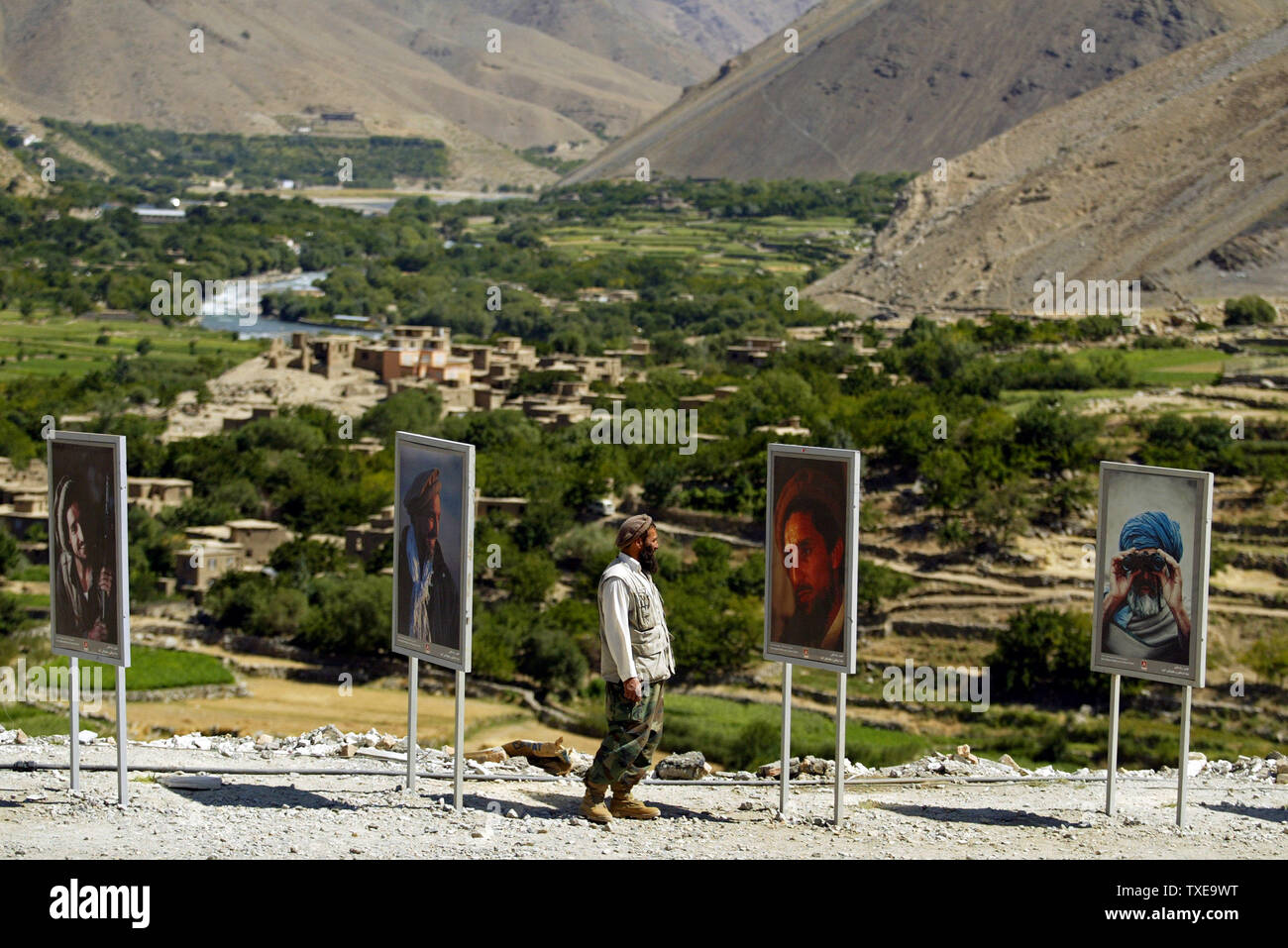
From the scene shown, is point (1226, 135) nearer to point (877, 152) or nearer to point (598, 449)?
point (598, 449)

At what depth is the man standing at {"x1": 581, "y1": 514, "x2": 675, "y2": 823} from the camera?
7.00 m

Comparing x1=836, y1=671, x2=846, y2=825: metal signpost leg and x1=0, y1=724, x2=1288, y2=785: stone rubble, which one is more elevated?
x1=836, y1=671, x2=846, y2=825: metal signpost leg

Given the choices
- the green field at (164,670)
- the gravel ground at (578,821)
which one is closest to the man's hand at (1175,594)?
the gravel ground at (578,821)

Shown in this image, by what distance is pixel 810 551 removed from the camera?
24.7 feet

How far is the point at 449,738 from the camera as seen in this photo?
714 inches

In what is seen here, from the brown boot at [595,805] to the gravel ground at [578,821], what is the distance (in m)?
0.05

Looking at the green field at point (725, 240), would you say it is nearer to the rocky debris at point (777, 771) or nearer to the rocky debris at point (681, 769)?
the rocky debris at point (777, 771)

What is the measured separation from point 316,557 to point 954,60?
80.6m

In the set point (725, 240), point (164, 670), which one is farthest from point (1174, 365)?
point (725, 240)

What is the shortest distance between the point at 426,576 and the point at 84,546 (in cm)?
143

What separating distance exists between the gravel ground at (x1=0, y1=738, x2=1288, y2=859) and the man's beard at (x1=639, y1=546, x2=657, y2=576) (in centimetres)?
103

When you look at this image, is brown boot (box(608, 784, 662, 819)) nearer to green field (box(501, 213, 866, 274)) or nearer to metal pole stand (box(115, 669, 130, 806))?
metal pole stand (box(115, 669, 130, 806))

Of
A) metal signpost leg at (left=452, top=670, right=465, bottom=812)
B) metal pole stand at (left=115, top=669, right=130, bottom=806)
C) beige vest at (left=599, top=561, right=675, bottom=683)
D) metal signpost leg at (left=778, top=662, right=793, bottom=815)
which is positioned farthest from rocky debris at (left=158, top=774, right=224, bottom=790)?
metal signpost leg at (left=778, top=662, right=793, bottom=815)
